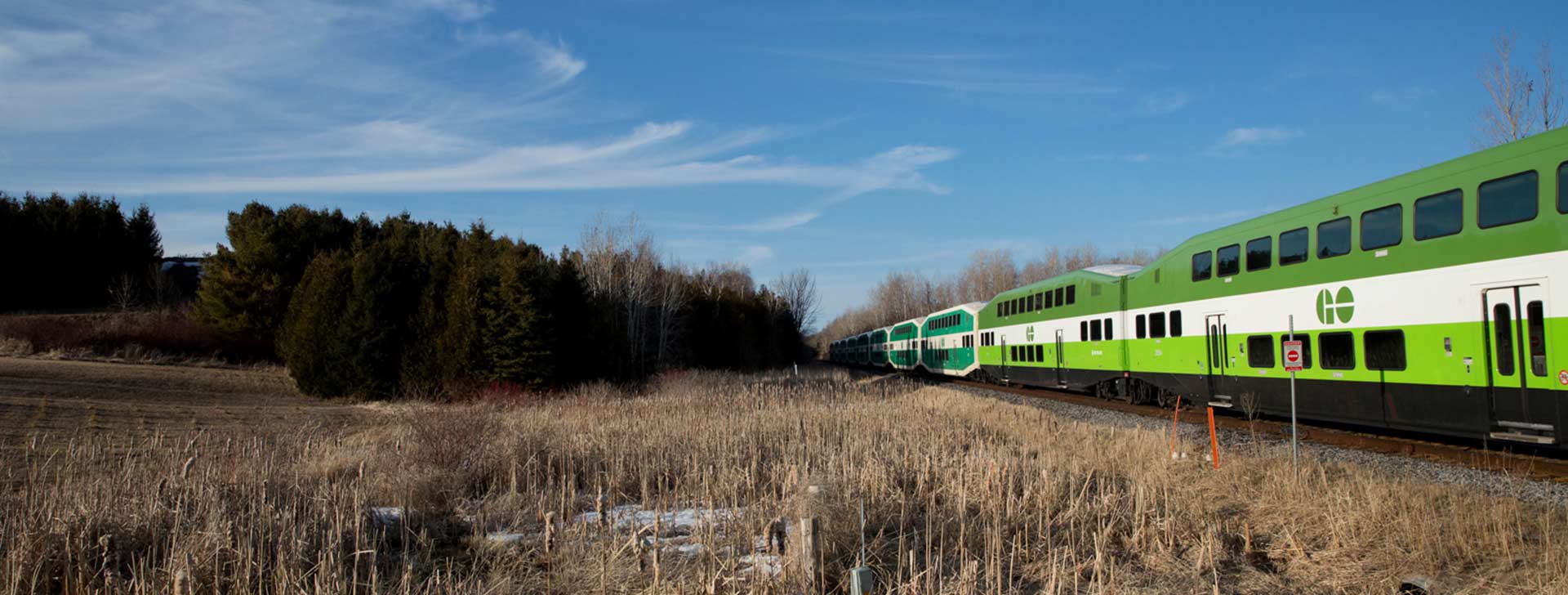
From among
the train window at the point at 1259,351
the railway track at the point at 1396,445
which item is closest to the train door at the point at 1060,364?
the railway track at the point at 1396,445

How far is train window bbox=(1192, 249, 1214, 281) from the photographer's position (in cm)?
1798

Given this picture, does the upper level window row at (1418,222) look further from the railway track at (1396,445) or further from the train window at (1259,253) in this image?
the railway track at (1396,445)

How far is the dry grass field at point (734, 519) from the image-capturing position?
6.04 metres

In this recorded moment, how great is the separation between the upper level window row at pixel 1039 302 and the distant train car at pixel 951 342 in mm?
3694

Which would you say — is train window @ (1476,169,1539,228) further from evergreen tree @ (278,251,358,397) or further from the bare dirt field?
evergreen tree @ (278,251,358,397)

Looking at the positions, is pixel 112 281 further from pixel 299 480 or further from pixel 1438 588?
pixel 1438 588

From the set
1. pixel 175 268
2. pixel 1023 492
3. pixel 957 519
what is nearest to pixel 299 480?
pixel 957 519

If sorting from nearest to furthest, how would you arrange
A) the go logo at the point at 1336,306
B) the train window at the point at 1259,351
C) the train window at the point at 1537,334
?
the train window at the point at 1537,334 < the go logo at the point at 1336,306 < the train window at the point at 1259,351

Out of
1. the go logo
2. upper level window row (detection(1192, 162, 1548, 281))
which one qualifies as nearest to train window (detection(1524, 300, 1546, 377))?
upper level window row (detection(1192, 162, 1548, 281))

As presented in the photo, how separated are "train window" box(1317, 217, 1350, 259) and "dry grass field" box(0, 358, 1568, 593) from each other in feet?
12.8

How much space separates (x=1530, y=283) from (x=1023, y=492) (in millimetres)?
7136

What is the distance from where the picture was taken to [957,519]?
25.5 feet

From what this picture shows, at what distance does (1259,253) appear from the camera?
16172 millimetres

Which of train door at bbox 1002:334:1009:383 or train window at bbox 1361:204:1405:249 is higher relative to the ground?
train window at bbox 1361:204:1405:249
